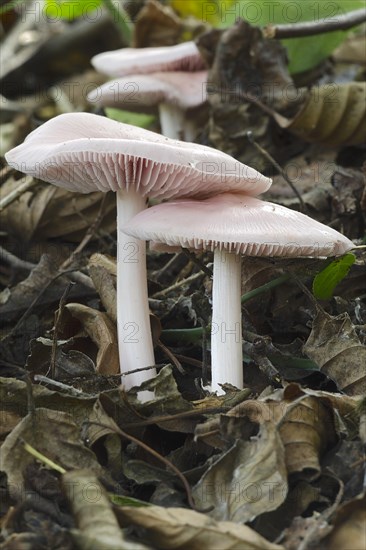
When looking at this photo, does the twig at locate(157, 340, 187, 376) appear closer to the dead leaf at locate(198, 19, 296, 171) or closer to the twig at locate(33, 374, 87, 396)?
the twig at locate(33, 374, 87, 396)

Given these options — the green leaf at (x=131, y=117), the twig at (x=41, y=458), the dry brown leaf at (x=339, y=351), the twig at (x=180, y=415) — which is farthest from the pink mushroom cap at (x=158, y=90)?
the twig at (x=41, y=458)

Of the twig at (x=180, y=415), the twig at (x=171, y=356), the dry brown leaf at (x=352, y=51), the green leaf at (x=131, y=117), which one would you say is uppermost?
the dry brown leaf at (x=352, y=51)

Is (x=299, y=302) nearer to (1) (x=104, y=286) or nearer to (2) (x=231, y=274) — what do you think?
(2) (x=231, y=274)

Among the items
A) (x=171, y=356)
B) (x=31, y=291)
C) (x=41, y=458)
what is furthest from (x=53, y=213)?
(x=41, y=458)

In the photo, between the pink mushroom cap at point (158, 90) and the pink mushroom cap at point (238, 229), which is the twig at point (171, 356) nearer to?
the pink mushroom cap at point (238, 229)

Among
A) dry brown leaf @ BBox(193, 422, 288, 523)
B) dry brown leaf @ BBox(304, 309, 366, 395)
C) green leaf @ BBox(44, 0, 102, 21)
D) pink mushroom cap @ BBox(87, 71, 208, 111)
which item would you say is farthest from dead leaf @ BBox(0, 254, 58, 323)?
green leaf @ BBox(44, 0, 102, 21)

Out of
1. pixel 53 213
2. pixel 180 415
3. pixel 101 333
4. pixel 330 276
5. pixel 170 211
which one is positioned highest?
pixel 53 213

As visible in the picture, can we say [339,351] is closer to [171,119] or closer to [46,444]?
[46,444]

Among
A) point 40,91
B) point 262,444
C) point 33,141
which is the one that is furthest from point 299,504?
point 40,91
